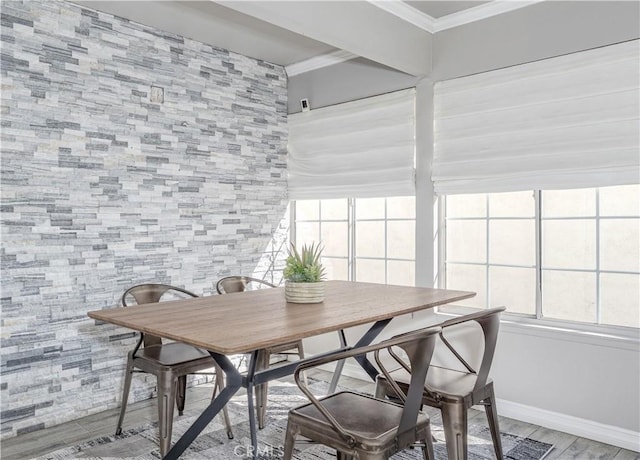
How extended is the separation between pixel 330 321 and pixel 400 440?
1.80 feet

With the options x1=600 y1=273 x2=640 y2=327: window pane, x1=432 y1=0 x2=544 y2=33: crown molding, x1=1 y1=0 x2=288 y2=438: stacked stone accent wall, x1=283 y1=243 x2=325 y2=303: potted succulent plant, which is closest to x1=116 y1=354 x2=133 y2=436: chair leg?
x1=1 y1=0 x2=288 y2=438: stacked stone accent wall

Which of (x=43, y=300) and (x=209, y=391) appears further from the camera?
(x=209, y=391)

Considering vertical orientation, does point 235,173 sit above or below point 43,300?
above

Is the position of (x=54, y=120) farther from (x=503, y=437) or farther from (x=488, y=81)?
(x=503, y=437)

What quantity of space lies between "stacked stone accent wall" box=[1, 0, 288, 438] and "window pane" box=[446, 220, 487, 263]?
169 cm

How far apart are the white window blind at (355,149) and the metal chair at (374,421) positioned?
2.14 metres

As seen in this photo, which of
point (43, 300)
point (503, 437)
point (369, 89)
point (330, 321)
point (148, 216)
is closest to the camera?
point (330, 321)

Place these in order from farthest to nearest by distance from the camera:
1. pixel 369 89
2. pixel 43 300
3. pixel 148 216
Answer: pixel 369 89, pixel 148 216, pixel 43 300

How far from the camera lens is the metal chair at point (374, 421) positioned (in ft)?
5.65

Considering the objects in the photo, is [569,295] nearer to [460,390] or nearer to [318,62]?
[460,390]

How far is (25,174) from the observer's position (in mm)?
3068

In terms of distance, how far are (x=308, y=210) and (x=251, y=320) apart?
2629 millimetres

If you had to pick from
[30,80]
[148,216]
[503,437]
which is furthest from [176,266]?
[503,437]

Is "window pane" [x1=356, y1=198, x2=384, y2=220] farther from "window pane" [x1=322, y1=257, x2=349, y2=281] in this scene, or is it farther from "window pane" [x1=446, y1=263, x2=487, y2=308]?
"window pane" [x1=446, y1=263, x2=487, y2=308]
